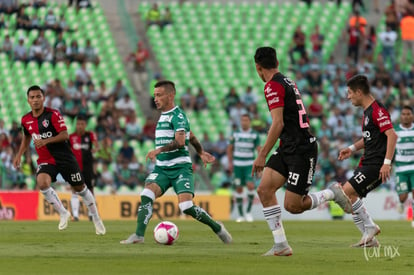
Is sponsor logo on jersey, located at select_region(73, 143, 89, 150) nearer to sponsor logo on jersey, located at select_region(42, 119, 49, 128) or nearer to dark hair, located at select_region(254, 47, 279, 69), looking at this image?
sponsor logo on jersey, located at select_region(42, 119, 49, 128)

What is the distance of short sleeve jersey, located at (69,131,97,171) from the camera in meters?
24.6

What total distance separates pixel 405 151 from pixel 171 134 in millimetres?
9040

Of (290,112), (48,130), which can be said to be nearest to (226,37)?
(48,130)

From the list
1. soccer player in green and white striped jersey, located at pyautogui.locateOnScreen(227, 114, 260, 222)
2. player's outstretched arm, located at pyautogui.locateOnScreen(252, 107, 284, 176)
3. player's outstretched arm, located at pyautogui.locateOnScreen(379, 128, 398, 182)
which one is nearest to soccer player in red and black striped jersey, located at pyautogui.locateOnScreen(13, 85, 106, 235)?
player's outstretched arm, located at pyautogui.locateOnScreen(379, 128, 398, 182)

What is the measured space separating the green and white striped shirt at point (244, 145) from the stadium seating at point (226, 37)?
8.59 m

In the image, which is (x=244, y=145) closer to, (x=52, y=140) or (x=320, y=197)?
(x=52, y=140)

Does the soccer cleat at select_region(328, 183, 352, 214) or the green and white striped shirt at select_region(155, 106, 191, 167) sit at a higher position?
the green and white striped shirt at select_region(155, 106, 191, 167)

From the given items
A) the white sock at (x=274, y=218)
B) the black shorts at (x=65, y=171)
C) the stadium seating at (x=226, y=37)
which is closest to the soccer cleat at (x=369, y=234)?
the white sock at (x=274, y=218)

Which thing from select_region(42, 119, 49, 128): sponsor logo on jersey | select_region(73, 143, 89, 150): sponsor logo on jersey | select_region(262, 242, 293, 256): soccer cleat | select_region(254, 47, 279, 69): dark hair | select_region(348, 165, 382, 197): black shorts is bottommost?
select_region(262, 242, 293, 256): soccer cleat

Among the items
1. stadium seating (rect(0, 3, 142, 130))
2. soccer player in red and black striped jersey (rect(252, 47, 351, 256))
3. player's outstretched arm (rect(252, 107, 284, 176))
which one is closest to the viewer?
player's outstretched arm (rect(252, 107, 284, 176))

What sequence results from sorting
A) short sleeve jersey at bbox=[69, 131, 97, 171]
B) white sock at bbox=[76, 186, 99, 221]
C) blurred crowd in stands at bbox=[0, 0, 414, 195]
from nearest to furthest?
white sock at bbox=[76, 186, 99, 221] → short sleeve jersey at bbox=[69, 131, 97, 171] → blurred crowd in stands at bbox=[0, 0, 414, 195]

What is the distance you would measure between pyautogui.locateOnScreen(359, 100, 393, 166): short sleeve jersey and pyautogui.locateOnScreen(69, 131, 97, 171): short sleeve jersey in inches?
419

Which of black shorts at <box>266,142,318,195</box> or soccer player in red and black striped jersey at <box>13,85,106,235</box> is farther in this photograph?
soccer player in red and black striped jersey at <box>13,85,106,235</box>

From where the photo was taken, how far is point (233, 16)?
131 feet
